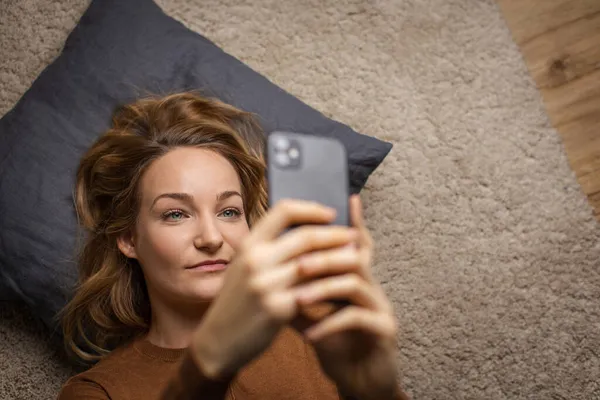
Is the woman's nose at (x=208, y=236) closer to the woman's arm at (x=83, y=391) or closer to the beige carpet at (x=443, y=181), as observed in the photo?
the woman's arm at (x=83, y=391)

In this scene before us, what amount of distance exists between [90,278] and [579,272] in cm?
103

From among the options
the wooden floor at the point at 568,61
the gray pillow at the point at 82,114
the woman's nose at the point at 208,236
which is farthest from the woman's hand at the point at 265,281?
the wooden floor at the point at 568,61

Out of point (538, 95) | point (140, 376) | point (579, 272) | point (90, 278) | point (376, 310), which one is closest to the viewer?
point (376, 310)

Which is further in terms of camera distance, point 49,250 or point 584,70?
point 584,70

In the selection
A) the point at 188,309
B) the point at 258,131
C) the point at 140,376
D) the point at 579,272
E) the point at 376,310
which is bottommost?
the point at 140,376

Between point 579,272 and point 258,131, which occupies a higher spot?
point 258,131

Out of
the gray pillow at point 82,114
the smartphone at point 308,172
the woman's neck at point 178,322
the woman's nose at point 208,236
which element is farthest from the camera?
the gray pillow at point 82,114

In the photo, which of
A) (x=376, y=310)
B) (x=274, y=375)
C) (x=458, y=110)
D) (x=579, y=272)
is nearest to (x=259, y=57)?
(x=458, y=110)

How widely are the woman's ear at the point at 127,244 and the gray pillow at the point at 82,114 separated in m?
0.15

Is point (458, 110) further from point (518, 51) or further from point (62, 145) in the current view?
point (62, 145)

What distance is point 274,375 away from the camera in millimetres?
1119

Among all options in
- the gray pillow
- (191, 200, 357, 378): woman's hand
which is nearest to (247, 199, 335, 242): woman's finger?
(191, 200, 357, 378): woman's hand

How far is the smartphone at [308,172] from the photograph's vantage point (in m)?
0.71

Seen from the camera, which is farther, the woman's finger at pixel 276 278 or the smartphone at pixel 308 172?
the smartphone at pixel 308 172
